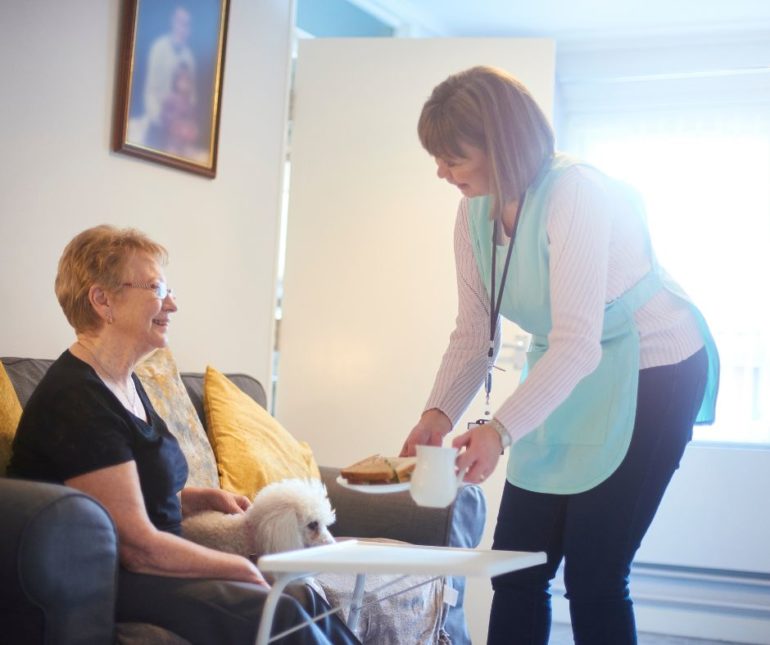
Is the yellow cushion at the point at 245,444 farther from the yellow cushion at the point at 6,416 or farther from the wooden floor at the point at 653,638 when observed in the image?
the wooden floor at the point at 653,638

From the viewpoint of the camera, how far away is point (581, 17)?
4.16 meters

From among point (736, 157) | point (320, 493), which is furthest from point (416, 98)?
point (320, 493)

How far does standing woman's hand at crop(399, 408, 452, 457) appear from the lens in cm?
161

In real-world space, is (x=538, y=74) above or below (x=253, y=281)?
above

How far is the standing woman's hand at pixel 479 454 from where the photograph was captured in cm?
134

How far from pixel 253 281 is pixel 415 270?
655 mm

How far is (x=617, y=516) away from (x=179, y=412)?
124cm

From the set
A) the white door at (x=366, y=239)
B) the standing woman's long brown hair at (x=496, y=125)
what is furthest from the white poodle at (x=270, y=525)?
the white door at (x=366, y=239)

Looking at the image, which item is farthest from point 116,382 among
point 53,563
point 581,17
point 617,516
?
point 581,17

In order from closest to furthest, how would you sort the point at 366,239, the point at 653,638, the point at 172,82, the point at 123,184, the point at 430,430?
1. the point at 430,430
2. the point at 123,184
3. the point at 172,82
4. the point at 366,239
5. the point at 653,638

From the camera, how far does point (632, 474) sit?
1.46m

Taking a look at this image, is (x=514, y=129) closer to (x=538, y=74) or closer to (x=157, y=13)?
(x=157, y=13)

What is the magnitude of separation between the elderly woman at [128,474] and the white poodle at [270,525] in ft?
0.37

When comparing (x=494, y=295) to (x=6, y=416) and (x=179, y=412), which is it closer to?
(x=6, y=416)
